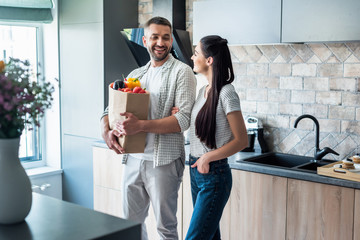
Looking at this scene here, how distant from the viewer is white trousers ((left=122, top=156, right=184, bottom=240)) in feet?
8.24

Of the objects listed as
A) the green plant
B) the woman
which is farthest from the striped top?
the green plant

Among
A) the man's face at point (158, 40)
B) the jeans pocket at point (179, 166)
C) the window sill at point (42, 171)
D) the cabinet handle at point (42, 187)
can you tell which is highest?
the man's face at point (158, 40)

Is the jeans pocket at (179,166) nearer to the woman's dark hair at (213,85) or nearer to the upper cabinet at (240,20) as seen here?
the woman's dark hair at (213,85)

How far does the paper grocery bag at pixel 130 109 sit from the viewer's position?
2328 mm

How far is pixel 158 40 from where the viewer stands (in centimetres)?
254

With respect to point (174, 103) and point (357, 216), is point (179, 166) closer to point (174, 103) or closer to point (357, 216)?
point (174, 103)

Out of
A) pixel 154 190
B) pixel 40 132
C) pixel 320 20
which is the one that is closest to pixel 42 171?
pixel 40 132

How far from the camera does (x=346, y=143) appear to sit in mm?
2947

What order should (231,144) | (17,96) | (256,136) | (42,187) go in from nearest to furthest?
(17,96) < (231,144) < (256,136) < (42,187)

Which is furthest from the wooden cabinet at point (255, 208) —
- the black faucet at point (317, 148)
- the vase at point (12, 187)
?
the vase at point (12, 187)

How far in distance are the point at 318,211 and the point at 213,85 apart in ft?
3.10

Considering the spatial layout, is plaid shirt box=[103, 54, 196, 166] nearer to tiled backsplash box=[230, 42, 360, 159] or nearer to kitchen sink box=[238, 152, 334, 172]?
kitchen sink box=[238, 152, 334, 172]

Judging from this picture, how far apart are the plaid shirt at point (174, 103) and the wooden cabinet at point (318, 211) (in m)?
0.72

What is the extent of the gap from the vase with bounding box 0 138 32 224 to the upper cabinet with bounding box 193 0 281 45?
73.7 inches
